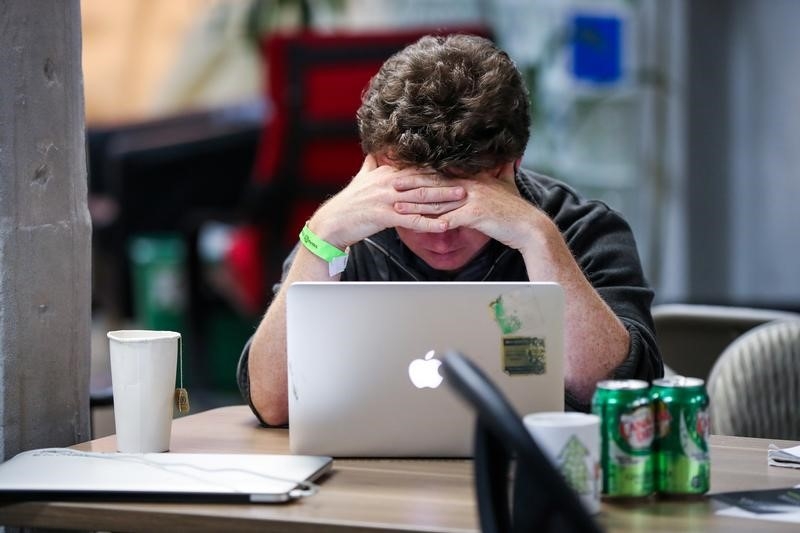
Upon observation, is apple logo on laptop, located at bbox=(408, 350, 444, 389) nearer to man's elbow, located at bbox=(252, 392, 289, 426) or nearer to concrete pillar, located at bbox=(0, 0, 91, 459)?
man's elbow, located at bbox=(252, 392, 289, 426)

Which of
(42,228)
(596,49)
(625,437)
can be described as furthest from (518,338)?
(596,49)

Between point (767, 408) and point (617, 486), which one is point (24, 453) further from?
point (767, 408)

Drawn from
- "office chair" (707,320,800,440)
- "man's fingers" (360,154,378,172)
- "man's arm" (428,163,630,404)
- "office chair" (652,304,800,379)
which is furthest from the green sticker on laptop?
"office chair" (652,304,800,379)

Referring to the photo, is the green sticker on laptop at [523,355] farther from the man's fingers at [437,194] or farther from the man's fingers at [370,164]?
the man's fingers at [370,164]

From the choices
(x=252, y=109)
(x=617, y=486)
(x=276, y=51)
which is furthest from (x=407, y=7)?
(x=617, y=486)

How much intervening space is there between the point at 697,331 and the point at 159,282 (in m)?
3.63

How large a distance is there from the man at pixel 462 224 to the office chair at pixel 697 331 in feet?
2.40

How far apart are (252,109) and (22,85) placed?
16.0 feet

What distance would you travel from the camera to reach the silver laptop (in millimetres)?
1498

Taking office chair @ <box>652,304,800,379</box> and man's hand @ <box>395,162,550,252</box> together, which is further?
office chair @ <box>652,304,800,379</box>

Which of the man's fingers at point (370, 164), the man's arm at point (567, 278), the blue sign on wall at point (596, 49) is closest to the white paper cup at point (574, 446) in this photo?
the man's arm at point (567, 278)

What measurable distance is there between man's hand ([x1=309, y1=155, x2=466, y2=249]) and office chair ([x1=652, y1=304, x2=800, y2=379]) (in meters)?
1.08

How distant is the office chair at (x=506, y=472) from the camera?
0.96 metres

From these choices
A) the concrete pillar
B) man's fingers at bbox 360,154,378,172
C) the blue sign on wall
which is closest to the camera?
the concrete pillar
